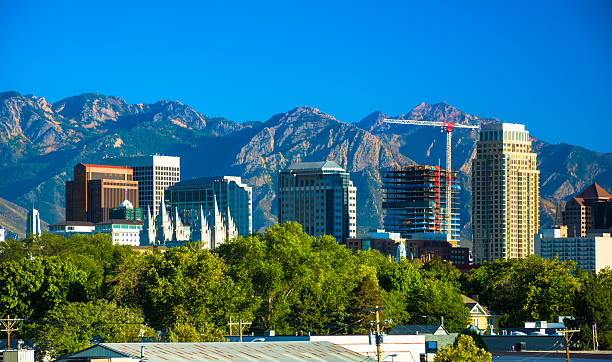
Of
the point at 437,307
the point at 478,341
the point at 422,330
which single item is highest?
the point at 422,330

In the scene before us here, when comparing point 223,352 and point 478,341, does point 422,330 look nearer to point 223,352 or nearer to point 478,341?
point 478,341

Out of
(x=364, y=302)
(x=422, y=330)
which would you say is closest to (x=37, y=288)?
(x=364, y=302)

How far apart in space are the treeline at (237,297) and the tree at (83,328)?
0.51 ft

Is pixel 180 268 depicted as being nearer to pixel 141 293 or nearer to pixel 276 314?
pixel 141 293

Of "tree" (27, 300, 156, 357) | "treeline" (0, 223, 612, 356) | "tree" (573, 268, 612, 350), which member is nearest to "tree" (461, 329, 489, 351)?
"tree" (573, 268, 612, 350)

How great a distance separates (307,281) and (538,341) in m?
44.5

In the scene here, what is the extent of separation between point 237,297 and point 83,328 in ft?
105

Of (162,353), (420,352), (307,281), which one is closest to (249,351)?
(162,353)

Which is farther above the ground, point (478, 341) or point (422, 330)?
point (422, 330)

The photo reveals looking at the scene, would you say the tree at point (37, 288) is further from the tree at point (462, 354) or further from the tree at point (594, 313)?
the tree at point (594, 313)

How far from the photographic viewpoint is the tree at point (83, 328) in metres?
128

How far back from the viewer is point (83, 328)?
133 metres

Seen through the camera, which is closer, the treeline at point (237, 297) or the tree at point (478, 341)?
the tree at point (478, 341)

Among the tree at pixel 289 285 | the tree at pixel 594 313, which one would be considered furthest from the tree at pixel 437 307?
the tree at pixel 594 313
